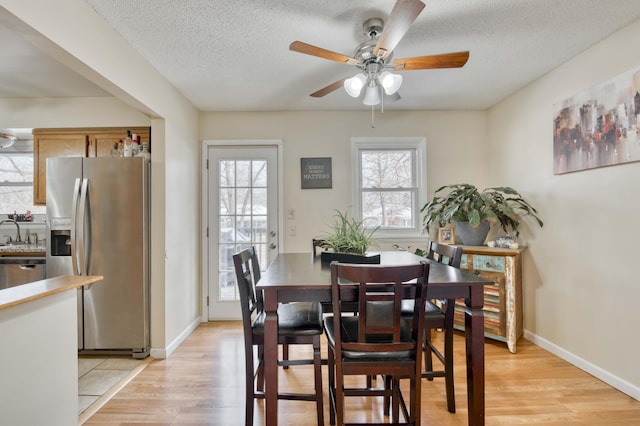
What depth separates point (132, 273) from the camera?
2611mm

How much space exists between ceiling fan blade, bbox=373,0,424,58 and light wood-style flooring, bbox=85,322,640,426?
2.18m

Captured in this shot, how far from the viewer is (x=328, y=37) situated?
2.12 meters

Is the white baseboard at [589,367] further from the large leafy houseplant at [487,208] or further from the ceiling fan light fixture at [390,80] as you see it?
the ceiling fan light fixture at [390,80]

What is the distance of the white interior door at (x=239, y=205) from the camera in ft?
11.6

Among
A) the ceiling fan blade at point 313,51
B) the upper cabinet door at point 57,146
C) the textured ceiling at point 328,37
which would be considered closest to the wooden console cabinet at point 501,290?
the textured ceiling at point 328,37

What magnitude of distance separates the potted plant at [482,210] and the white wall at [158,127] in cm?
265

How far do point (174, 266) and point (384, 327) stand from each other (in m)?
2.26

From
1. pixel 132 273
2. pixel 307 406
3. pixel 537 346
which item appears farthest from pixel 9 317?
pixel 537 346

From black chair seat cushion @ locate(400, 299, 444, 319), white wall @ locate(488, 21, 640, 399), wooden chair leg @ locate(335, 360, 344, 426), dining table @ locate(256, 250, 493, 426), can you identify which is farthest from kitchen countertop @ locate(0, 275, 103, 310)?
white wall @ locate(488, 21, 640, 399)

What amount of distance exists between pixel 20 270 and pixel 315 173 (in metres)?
2.98

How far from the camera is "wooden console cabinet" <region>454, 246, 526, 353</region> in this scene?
8.77 feet

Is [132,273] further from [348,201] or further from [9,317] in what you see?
[348,201]

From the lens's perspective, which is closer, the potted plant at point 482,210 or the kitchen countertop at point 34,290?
the kitchen countertop at point 34,290

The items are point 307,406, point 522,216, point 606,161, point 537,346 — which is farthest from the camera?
point 522,216
